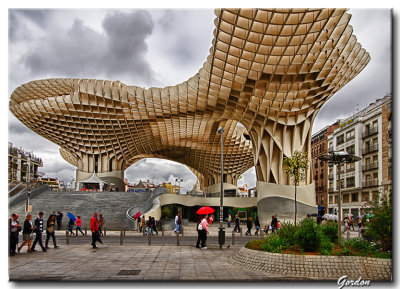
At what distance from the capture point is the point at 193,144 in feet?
208

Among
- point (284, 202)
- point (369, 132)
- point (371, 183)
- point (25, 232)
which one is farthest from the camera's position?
point (369, 132)

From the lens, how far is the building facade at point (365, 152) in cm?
4434

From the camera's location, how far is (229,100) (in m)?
40.0

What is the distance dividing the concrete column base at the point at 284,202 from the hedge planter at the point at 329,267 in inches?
1110

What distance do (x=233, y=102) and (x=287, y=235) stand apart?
2886cm

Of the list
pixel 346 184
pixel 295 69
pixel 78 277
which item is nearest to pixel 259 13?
pixel 295 69

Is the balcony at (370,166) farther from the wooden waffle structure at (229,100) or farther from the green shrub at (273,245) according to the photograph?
the green shrub at (273,245)

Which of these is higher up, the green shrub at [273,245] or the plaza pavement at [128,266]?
the green shrub at [273,245]

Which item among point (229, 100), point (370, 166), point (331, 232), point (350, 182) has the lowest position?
point (331, 232)

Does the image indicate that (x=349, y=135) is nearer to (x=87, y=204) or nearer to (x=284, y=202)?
(x=284, y=202)

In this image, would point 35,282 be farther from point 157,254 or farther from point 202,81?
point 202,81

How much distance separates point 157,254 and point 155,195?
92.2ft

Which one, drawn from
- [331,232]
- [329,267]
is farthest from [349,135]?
[329,267]

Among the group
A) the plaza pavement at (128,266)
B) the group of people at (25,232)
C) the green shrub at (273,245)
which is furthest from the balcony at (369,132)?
the group of people at (25,232)
